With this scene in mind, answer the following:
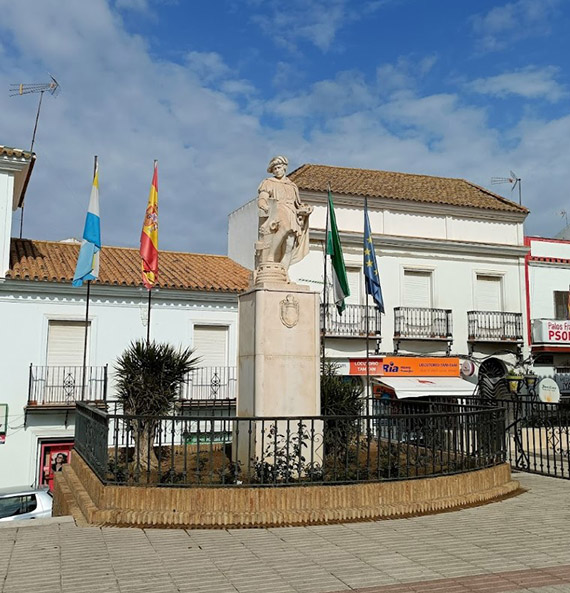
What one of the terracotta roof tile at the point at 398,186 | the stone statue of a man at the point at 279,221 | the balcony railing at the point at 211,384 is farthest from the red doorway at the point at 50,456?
the terracotta roof tile at the point at 398,186

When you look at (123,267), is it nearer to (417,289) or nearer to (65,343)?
(65,343)

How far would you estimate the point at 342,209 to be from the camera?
23766mm

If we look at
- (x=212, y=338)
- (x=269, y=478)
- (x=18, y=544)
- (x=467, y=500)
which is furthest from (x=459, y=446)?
(x=212, y=338)

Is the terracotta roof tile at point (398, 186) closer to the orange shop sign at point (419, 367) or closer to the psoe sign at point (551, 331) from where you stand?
the psoe sign at point (551, 331)

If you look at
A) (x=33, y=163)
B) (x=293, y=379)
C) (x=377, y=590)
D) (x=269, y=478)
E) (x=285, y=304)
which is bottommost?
(x=377, y=590)

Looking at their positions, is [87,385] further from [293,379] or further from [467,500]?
[467,500]

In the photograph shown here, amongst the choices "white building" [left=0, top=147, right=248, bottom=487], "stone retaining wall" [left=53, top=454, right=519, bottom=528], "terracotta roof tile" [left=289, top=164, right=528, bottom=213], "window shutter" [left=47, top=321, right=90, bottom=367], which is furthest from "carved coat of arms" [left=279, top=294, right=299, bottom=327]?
"terracotta roof tile" [left=289, top=164, right=528, bottom=213]

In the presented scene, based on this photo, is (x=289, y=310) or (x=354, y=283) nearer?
(x=289, y=310)

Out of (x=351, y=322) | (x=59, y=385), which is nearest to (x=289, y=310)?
(x=59, y=385)

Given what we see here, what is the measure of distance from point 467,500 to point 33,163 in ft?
53.4

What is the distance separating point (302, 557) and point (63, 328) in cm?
1444

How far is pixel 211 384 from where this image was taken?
19875 millimetres

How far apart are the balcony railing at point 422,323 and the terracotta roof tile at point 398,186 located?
4.37m

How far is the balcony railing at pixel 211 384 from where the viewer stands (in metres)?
19.6
